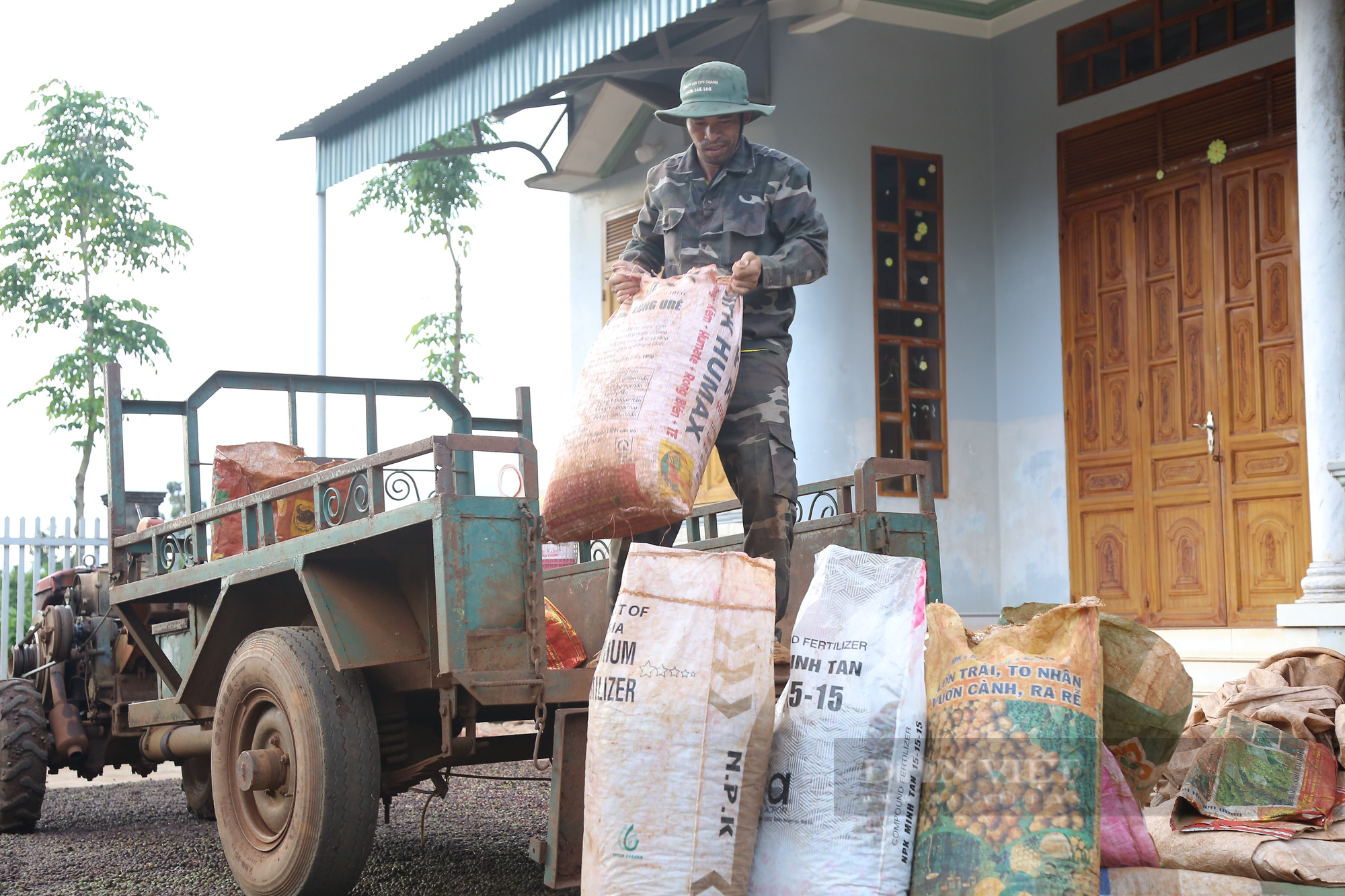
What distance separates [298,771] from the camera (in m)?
3.44

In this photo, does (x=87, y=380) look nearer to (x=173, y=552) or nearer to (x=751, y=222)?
(x=173, y=552)

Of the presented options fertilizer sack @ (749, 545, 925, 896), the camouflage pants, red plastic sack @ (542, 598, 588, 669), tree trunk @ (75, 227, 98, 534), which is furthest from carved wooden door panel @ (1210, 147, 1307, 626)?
tree trunk @ (75, 227, 98, 534)

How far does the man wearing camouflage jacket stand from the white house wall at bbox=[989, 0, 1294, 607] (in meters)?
4.93

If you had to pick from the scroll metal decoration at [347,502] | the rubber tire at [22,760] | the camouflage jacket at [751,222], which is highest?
the camouflage jacket at [751,222]

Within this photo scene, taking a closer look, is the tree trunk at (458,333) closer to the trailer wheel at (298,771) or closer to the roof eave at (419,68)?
the roof eave at (419,68)

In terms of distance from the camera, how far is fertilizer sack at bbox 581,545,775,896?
2525 millimetres

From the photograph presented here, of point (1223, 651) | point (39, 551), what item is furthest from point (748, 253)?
point (39, 551)

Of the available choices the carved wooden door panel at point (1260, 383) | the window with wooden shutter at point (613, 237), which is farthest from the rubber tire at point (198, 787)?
the carved wooden door panel at point (1260, 383)

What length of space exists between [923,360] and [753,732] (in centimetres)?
623

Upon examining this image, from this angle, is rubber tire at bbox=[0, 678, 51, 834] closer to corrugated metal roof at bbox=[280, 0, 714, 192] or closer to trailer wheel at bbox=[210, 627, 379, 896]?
trailer wheel at bbox=[210, 627, 379, 896]

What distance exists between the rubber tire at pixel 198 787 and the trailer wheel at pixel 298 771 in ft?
6.70

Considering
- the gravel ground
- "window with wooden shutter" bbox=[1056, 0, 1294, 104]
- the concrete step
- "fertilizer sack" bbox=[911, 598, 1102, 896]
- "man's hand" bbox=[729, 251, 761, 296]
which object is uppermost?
"window with wooden shutter" bbox=[1056, 0, 1294, 104]

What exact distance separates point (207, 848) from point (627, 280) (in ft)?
9.46

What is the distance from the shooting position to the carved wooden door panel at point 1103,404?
7.84m
